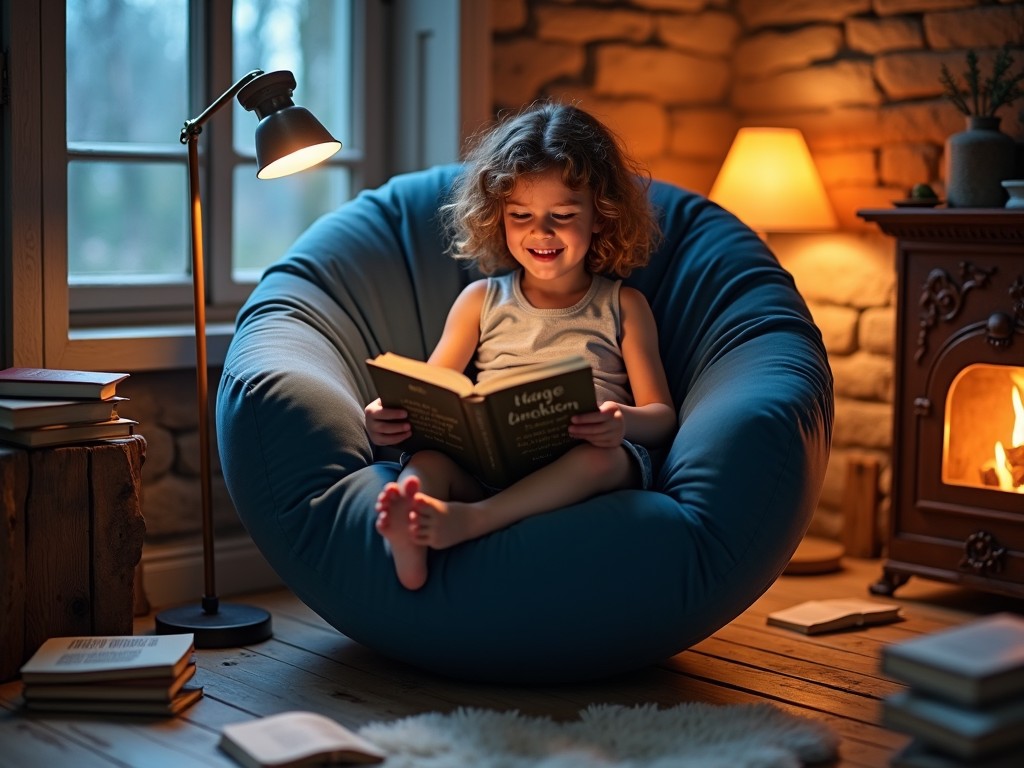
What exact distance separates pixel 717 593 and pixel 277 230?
5.45ft

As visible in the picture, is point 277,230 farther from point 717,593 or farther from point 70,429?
point 717,593

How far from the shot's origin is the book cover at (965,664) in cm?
174

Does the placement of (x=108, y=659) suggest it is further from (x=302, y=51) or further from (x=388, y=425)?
(x=302, y=51)

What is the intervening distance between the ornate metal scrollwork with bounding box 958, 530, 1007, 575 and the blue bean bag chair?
68cm

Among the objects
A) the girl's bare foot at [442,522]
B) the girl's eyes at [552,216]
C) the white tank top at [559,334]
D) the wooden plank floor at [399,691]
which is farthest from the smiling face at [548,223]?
the wooden plank floor at [399,691]

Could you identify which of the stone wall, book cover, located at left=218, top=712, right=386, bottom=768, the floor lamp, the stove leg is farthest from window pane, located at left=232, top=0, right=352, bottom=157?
the stove leg

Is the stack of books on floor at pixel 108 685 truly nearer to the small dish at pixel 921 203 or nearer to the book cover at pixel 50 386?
the book cover at pixel 50 386

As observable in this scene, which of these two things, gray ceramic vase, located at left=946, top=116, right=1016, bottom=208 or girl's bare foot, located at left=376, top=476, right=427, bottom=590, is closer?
girl's bare foot, located at left=376, top=476, right=427, bottom=590

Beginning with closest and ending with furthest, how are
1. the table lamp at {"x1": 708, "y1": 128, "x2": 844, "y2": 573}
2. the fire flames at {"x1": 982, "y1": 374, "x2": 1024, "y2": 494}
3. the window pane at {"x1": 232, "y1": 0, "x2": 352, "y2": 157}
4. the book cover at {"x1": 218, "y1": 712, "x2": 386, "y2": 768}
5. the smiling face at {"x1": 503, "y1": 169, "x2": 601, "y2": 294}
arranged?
1. the book cover at {"x1": 218, "y1": 712, "x2": 386, "y2": 768}
2. the smiling face at {"x1": 503, "y1": 169, "x2": 601, "y2": 294}
3. the fire flames at {"x1": 982, "y1": 374, "x2": 1024, "y2": 494}
4. the window pane at {"x1": 232, "y1": 0, "x2": 352, "y2": 157}
5. the table lamp at {"x1": 708, "y1": 128, "x2": 844, "y2": 573}

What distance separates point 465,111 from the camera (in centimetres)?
343

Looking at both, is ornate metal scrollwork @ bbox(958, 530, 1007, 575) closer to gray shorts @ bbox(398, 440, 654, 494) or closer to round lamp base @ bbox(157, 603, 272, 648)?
gray shorts @ bbox(398, 440, 654, 494)

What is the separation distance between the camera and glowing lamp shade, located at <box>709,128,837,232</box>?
3.48 m

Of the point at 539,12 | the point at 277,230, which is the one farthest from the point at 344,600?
the point at 539,12

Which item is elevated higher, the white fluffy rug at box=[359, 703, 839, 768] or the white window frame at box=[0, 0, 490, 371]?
the white window frame at box=[0, 0, 490, 371]
